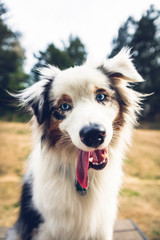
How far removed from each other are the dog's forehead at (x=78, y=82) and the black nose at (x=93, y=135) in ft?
1.85

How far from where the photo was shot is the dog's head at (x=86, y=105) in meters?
1.79

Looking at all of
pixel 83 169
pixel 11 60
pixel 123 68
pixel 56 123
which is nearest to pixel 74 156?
pixel 83 169

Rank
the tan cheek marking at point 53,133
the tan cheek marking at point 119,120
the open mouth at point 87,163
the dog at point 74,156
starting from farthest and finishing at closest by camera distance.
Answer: the tan cheek marking at point 119,120, the tan cheek marking at point 53,133, the dog at point 74,156, the open mouth at point 87,163

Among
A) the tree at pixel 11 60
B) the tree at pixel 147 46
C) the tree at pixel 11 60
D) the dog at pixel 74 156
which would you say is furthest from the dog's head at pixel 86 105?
the tree at pixel 147 46

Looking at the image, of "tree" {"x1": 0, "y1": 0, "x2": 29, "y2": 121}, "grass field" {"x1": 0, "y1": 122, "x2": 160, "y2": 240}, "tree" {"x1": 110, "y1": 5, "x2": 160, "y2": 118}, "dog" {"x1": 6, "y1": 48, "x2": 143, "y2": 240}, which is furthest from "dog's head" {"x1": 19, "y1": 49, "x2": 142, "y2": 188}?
"tree" {"x1": 110, "y1": 5, "x2": 160, "y2": 118}

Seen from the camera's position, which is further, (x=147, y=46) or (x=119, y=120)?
(x=147, y=46)

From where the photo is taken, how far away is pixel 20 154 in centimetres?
812

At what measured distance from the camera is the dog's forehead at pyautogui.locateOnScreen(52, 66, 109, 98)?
2117 millimetres

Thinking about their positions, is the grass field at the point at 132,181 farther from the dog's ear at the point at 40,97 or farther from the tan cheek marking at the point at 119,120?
the tan cheek marking at the point at 119,120

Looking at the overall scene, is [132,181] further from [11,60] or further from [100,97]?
[11,60]

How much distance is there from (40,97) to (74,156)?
813mm

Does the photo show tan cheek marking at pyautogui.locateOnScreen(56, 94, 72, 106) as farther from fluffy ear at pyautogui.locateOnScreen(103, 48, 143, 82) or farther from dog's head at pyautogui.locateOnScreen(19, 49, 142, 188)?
fluffy ear at pyautogui.locateOnScreen(103, 48, 143, 82)

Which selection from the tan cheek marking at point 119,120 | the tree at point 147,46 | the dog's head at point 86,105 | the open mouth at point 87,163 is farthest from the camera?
the tree at point 147,46

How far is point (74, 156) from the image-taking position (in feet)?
7.47
